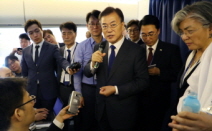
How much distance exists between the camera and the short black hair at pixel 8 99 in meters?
0.96

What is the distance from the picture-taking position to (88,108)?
2.55 m

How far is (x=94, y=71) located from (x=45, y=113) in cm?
125

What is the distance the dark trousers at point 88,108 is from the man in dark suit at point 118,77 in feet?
2.22

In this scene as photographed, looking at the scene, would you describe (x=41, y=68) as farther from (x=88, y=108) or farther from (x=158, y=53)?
(x=158, y=53)

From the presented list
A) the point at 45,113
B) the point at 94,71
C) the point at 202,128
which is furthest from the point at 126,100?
the point at 45,113

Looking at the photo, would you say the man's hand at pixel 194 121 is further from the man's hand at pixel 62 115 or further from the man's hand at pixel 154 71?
the man's hand at pixel 154 71

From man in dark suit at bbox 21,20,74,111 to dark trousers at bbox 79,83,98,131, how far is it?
0.54 m

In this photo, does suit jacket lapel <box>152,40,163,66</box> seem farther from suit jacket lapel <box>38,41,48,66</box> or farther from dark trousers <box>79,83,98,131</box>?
suit jacket lapel <box>38,41,48,66</box>

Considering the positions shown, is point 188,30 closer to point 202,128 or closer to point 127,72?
point 127,72

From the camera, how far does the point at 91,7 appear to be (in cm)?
518

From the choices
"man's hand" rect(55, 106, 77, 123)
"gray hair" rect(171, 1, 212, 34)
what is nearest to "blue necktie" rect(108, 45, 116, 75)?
"man's hand" rect(55, 106, 77, 123)

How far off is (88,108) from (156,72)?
3.60ft

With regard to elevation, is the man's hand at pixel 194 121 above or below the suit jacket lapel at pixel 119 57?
below

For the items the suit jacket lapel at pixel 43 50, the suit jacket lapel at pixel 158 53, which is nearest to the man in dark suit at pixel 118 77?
the suit jacket lapel at pixel 158 53
